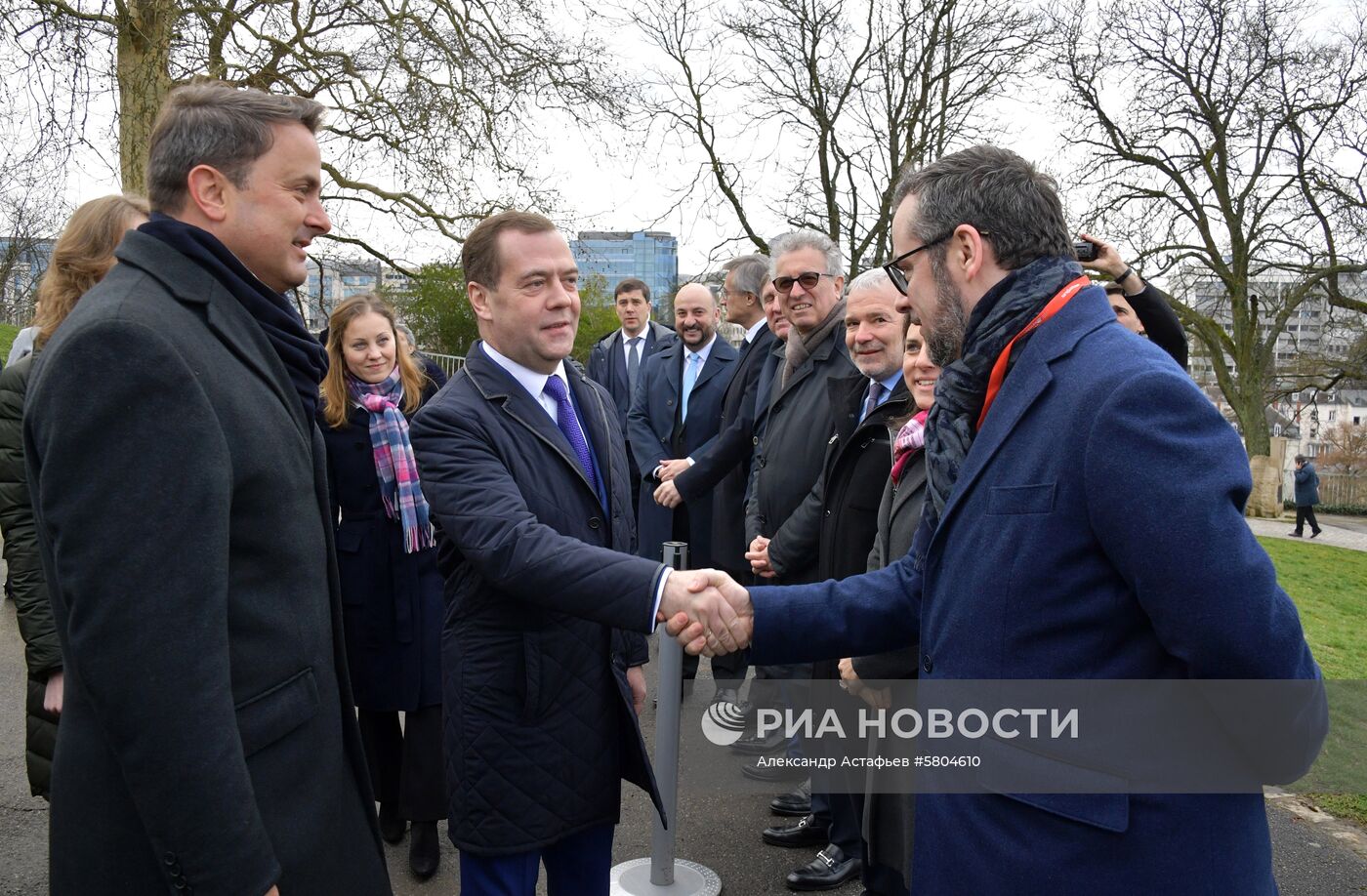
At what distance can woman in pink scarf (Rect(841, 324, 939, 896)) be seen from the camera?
279 cm

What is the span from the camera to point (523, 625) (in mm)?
2492

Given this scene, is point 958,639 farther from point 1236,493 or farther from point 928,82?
point 928,82

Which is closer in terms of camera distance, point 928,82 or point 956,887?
point 956,887

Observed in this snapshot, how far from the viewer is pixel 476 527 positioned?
241cm

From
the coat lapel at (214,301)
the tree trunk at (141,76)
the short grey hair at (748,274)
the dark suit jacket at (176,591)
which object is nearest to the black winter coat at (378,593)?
the dark suit jacket at (176,591)

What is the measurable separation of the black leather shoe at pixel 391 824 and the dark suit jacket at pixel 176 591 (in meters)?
2.36

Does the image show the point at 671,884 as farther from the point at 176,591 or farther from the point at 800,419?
the point at 176,591

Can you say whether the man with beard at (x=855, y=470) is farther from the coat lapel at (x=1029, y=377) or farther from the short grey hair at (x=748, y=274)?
the short grey hair at (x=748, y=274)

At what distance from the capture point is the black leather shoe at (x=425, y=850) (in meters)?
3.69

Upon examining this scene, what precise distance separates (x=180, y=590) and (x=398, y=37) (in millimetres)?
10303

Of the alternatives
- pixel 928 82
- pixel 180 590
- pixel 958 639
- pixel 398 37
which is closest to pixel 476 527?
→ pixel 180 590

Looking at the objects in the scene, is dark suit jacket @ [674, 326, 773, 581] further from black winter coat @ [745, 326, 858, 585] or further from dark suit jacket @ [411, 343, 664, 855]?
dark suit jacket @ [411, 343, 664, 855]

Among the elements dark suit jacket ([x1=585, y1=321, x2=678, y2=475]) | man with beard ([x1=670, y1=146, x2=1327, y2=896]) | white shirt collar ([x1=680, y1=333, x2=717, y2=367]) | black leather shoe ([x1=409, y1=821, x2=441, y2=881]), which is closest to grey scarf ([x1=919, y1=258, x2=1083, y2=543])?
man with beard ([x1=670, y1=146, x2=1327, y2=896])

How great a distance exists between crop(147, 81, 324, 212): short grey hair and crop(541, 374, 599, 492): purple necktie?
43.4 inches
